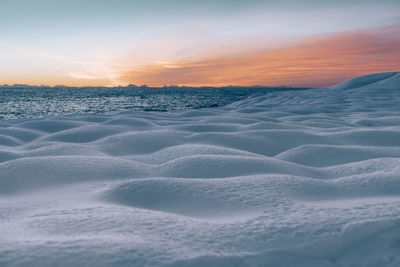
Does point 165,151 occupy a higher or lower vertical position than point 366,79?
lower

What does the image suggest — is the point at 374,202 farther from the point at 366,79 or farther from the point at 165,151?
the point at 366,79

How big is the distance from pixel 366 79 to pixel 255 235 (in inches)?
489

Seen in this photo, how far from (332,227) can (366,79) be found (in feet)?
40.3

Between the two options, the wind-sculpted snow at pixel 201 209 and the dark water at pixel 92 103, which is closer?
the wind-sculpted snow at pixel 201 209

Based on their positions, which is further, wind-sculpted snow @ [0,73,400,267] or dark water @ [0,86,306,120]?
dark water @ [0,86,306,120]

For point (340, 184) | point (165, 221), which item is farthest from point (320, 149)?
point (165, 221)

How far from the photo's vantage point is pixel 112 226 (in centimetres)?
99

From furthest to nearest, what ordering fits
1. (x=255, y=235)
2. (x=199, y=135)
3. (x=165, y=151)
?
(x=199, y=135), (x=165, y=151), (x=255, y=235)

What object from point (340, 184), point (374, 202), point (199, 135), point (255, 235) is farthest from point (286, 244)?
point (199, 135)

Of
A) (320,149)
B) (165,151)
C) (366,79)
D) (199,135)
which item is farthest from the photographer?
(366,79)

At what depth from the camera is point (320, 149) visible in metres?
2.11

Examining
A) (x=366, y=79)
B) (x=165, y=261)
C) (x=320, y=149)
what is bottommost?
(x=165, y=261)

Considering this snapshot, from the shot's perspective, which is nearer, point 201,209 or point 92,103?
point 201,209

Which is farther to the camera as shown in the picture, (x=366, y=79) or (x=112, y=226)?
(x=366, y=79)
